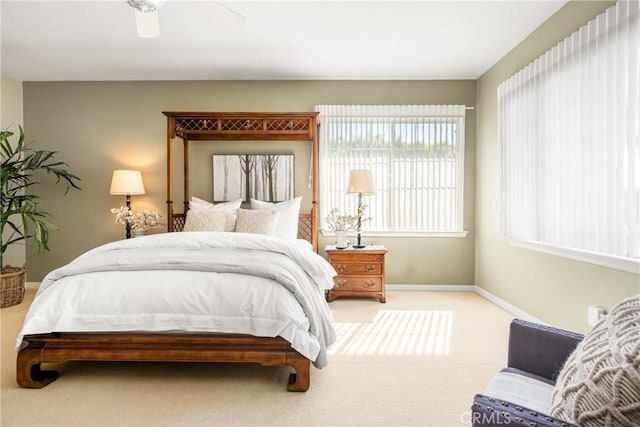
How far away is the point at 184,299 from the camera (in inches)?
88.7

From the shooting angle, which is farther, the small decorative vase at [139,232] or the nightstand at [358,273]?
the small decorative vase at [139,232]

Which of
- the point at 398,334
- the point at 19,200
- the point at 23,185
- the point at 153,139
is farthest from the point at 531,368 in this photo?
the point at 23,185

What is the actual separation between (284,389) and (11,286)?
143 inches

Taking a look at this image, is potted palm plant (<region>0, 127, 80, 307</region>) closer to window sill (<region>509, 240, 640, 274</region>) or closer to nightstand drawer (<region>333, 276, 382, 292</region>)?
nightstand drawer (<region>333, 276, 382, 292</region>)

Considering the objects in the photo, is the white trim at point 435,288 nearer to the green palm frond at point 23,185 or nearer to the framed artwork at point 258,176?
the framed artwork at point 258,176

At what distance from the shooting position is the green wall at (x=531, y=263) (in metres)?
2.68

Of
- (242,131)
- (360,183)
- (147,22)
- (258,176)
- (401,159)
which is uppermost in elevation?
(147,22)

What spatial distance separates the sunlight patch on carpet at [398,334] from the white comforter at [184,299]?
55cm

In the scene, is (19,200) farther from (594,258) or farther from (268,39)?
(594,258)

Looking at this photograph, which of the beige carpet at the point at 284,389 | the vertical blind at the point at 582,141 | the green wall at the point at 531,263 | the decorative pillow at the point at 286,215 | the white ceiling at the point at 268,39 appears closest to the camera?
the beige carpet at the point at 284,389

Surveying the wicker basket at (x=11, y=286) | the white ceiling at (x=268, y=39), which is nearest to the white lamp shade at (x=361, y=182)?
the white ceiling at (x=268, y=39)

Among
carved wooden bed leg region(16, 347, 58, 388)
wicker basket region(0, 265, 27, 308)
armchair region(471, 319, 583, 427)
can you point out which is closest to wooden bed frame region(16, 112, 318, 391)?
carved wooden bed leg region(16, 347, 58, 388)

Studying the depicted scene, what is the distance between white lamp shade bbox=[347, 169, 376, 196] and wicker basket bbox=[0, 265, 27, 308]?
3.77 m

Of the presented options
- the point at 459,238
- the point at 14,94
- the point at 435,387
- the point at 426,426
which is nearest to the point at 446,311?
the point at 459,238
